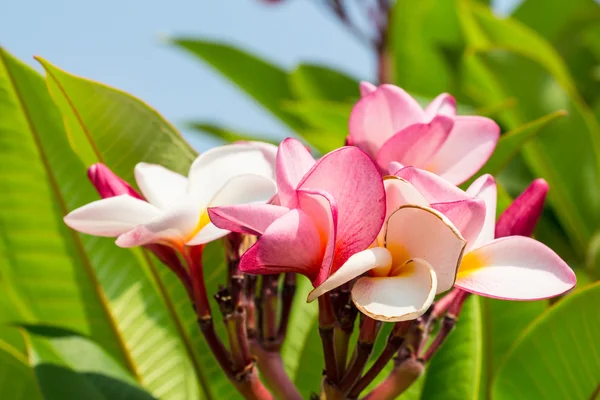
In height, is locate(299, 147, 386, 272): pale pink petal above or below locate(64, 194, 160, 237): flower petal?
above

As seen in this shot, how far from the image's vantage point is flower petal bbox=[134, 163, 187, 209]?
0.62 meters

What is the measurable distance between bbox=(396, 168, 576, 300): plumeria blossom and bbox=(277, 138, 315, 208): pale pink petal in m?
0.07

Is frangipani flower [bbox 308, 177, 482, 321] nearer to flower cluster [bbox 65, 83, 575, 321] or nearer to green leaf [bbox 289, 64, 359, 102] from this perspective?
flower cluster [bbox 65, 83, 575, 321]

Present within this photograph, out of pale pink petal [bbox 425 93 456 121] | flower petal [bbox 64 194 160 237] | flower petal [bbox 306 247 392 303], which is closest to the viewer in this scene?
flower petal [bbox 306 247 392 303]

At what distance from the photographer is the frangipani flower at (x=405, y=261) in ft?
1.54

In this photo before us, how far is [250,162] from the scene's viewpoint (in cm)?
63

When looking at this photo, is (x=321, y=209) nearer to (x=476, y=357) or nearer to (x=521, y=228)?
(x=521, y=228)

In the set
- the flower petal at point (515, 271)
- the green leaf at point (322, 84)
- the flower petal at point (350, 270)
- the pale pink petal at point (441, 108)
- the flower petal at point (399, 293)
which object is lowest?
the green leaf at point (322, 84)

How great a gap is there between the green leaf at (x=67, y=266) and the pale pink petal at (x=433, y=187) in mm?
358

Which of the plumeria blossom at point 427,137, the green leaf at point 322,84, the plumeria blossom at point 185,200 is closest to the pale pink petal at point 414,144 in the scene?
the plumeria blossom at point 427,137

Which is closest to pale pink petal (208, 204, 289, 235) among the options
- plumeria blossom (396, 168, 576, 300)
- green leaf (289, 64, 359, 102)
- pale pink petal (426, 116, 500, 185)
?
plumeria blossom (396, 168, 576, 300)

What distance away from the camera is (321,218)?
0.49 meters

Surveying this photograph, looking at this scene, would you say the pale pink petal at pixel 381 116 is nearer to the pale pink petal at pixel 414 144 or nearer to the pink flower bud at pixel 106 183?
the pale pink petal at pixel 414 144

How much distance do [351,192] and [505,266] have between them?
135 mm
